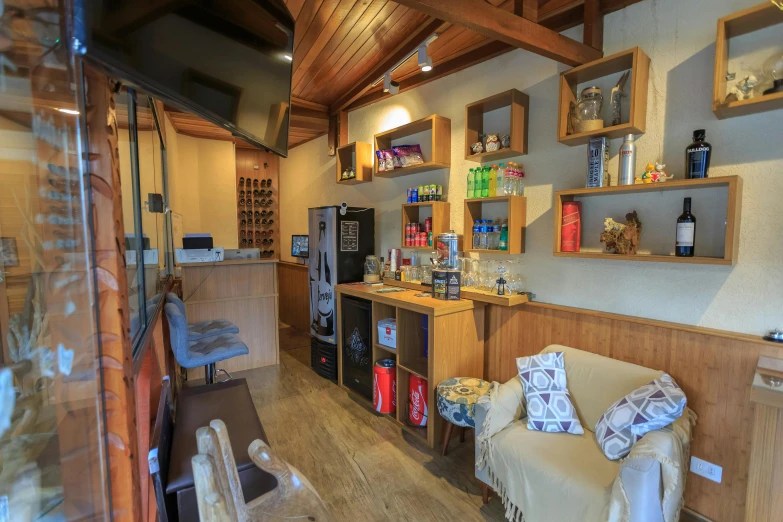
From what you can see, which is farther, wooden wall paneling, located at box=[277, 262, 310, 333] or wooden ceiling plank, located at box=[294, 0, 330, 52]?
wooden wall paneling, located at box=[277, 262, 310, 333]

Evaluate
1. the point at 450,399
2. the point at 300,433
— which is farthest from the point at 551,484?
the point at 300,433

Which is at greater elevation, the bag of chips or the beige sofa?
the bag of chips

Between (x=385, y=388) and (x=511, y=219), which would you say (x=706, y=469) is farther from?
(x=385, y=388)

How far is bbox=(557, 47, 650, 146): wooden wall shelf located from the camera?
1.90m

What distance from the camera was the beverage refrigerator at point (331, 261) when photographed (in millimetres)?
3658

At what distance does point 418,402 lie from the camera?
2.72m

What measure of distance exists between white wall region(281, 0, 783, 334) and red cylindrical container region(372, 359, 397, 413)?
129 centimetres

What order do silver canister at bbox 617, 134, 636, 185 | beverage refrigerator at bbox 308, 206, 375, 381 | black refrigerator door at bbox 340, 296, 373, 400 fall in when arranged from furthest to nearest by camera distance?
beverage refrigerator at bbox 308, 206, 375, 381 → black refrigerator door at bbox 340, 296, 373, 400 → silver canister at bbox 617, 134, 636, 185

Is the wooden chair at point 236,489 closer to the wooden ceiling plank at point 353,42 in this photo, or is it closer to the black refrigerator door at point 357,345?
the black refrigerator door at point 357,345

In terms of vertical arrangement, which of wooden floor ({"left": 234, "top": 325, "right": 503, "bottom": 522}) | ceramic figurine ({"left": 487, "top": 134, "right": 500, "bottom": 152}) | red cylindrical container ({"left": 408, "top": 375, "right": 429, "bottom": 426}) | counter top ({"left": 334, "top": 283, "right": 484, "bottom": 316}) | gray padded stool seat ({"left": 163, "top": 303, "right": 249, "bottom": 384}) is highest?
ceramic figurine ({"left": 487, "top": 134, "right": 500, "bottom": 152})

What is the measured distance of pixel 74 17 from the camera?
62 cm

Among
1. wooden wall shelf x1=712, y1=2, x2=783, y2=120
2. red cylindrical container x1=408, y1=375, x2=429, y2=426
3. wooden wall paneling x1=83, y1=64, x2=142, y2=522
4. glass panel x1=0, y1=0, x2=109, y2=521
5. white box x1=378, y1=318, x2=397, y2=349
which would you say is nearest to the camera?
glass panel x1=0, y1=0, x2=109, y2=521

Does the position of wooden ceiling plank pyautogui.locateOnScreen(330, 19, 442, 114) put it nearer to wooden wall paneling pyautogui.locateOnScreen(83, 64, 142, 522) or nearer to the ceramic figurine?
the ceramic figurine

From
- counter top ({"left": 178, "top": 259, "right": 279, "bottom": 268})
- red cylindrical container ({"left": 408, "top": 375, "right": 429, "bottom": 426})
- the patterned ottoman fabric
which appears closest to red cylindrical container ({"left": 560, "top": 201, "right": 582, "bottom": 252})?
the patterned ottoman fabric
